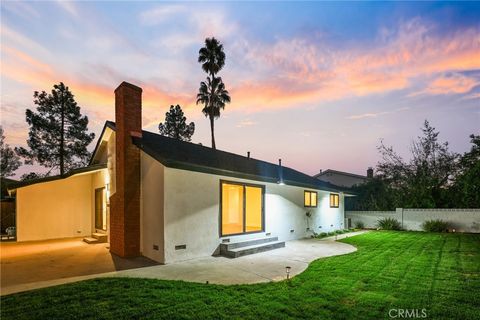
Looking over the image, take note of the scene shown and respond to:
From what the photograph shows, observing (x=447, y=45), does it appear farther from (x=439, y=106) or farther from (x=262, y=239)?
(x=262, y=239)

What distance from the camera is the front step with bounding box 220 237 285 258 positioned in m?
7.87

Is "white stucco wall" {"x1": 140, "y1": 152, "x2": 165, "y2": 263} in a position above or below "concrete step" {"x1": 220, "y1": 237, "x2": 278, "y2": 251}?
above

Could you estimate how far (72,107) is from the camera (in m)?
23.2

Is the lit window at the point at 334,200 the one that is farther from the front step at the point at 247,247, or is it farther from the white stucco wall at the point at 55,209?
the white stucco wall at the point at 55,209

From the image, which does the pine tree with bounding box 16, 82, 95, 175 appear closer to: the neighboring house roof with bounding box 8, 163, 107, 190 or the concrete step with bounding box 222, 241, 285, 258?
the neighboring house roof with bounding box 8, 163, 107, 190

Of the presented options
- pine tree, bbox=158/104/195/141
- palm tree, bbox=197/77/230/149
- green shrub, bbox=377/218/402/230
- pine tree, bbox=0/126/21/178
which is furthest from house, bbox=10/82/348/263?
pine tree, bbox=0/126/21/178

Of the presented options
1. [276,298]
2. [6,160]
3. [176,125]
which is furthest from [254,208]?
[6,160]

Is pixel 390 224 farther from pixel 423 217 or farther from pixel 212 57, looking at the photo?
pixel 212 57

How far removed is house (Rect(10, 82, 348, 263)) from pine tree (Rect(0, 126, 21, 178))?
21.5m

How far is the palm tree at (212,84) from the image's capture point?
73.7 feet

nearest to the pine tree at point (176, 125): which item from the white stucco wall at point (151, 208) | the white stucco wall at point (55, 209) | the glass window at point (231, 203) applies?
the glass window at point (231, 203)

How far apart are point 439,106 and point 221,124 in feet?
51.1

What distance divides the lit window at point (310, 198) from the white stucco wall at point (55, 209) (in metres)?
10.1

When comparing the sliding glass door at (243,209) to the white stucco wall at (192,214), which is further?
the sliding glass door at (243,209)
